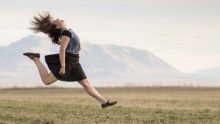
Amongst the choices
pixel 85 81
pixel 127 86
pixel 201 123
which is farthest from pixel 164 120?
pixel 127 86

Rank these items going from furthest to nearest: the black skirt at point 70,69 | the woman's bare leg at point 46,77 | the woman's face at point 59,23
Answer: the woman's face at point 59,23, the woman's bare leg at point 46,77, the black skirt at point 70,69

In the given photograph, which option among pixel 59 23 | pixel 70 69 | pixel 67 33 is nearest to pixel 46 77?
pixel 70 69

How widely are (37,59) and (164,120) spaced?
524cm

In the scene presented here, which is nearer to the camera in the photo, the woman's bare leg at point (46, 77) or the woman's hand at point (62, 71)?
the woman's hand at point (62, 71)

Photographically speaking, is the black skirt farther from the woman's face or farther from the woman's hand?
the woman's face

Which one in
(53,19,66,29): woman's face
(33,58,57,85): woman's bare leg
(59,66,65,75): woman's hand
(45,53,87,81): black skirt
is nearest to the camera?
(59,66,65,75): woman's hand

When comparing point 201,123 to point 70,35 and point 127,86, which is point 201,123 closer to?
point 70,35

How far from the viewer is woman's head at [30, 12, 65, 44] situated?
12.5 m

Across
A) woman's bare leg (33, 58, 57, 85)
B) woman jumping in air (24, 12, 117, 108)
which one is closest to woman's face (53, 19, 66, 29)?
woman jumping in air (24, 12, 117, 108)

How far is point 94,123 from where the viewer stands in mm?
15789

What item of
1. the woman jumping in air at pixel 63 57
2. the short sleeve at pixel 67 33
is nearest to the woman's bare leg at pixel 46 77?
the woman jumping in air at pixel 63 57

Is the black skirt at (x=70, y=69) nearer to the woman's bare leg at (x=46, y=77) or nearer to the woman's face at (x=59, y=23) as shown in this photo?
the woman's bare leg at (x=46, y=77)

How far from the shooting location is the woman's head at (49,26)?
491 inches

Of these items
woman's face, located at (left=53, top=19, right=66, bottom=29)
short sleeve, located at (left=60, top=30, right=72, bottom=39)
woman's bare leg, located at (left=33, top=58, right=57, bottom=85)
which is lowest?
woman's bare leg, located at (left=33, top=58, right=57, bottom=85)
